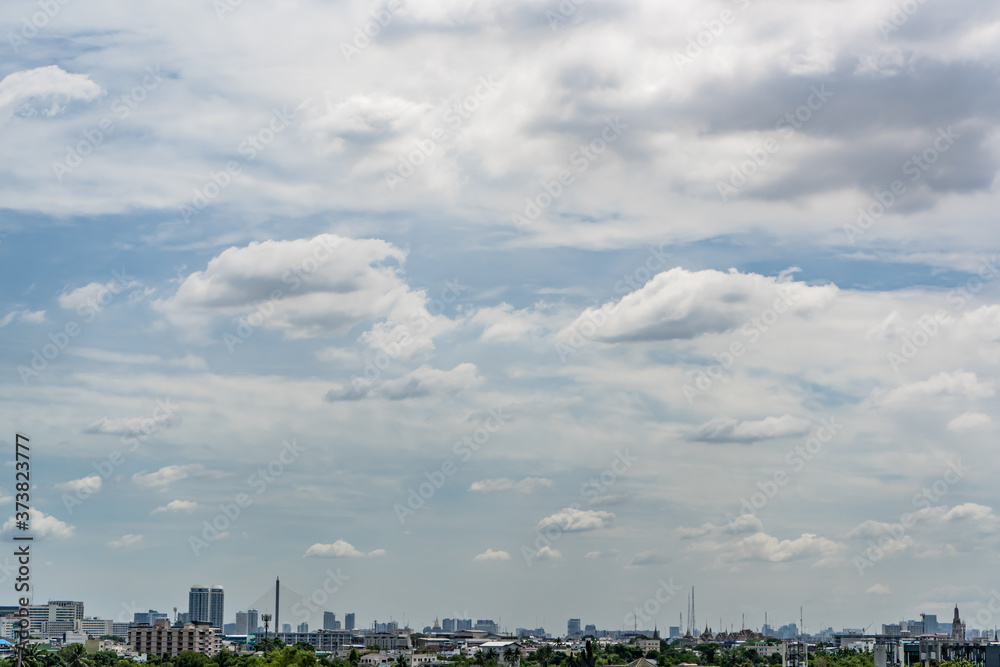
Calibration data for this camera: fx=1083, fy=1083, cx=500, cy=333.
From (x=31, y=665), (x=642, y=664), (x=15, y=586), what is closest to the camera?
(x=15, y=586)

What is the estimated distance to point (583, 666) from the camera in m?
93.2

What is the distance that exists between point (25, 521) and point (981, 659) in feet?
450

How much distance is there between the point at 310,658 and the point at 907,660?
3842 inches

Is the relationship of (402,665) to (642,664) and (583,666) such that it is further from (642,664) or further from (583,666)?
(583,666)

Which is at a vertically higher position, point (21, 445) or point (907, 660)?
point (21, 445)

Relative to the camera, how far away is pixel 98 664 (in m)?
192

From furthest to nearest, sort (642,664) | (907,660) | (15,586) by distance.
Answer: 1. (907,660)
2. (642,664)
3. (15,586)

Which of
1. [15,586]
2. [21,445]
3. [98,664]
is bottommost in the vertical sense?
[98,664]

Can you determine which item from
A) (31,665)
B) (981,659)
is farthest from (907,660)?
(31,665)

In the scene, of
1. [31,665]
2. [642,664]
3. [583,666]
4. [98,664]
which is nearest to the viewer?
[583,666]

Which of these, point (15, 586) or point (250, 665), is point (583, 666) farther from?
point (250, 665)

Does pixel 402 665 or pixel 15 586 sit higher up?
pixel 15 586

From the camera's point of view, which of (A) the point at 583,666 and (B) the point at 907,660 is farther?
(B) the point at 907,660

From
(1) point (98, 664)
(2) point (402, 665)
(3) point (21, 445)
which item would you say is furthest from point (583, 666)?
(1) point (98, 664)
